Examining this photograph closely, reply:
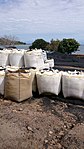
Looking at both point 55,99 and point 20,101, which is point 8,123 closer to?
point 20,101

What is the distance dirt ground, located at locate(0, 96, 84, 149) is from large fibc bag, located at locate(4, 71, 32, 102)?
0.37 feet

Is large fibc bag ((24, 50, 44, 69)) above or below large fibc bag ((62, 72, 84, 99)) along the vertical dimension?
above

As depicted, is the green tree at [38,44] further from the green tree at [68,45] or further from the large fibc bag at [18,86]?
the large fibc bag at [18,86]

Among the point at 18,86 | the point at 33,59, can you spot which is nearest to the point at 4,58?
the point at 33,59

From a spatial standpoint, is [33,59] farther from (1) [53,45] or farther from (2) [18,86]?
(1) [53,45]

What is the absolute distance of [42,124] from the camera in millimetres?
3285

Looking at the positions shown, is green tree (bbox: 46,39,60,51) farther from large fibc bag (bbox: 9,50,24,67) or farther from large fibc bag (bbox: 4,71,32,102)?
large fibc bag (bbox: 4,71,32,102)

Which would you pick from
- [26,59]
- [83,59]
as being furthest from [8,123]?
[83,59]

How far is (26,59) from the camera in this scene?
5039 millimetres

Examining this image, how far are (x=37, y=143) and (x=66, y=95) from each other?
143 centimetres

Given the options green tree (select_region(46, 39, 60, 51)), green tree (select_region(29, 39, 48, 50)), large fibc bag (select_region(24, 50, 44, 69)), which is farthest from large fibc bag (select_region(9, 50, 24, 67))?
green tree (select_region(46, 39, 60, 51))

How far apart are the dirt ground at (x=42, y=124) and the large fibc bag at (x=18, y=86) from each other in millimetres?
114

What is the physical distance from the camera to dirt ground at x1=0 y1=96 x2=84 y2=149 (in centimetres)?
285

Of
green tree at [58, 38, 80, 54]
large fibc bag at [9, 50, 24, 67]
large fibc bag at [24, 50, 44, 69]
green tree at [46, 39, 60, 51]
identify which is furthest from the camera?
green tree at [46, 39, 60, 51]
